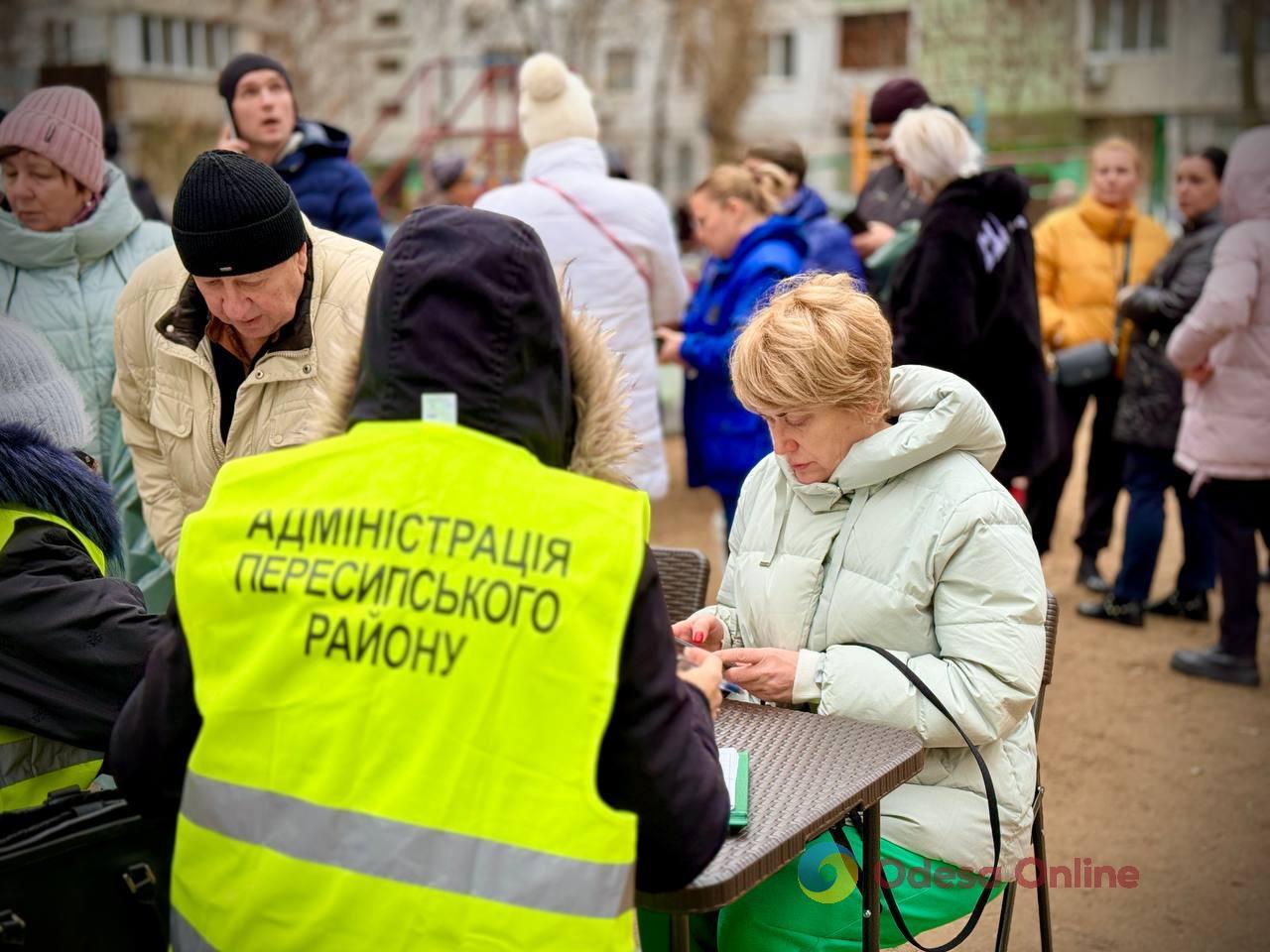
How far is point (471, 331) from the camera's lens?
1549 mm

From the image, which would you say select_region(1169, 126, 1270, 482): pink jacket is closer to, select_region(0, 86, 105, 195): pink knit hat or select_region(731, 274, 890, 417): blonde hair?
select_region(731, 274, 890, 417): blonde hair

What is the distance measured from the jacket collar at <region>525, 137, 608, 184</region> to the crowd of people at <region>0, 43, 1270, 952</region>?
0.01 m

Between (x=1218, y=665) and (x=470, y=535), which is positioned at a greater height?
(x=470, y=535)

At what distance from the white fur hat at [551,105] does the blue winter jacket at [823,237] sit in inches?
41.8

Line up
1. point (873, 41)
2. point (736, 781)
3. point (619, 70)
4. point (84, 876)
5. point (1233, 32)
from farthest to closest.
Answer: point (619, 70) → point (873, 41) → point (1233, 32) → point (736, 781) → point (84, 876)

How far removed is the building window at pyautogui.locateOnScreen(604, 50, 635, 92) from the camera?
38719 mm

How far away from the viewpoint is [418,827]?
151 cm

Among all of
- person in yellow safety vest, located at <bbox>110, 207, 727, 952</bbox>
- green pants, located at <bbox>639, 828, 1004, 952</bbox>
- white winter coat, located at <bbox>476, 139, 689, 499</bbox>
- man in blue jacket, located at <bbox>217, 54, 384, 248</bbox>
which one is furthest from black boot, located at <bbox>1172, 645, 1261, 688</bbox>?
person in yellow safety vest, located at <bbox>110, 207, 727, 952</bbox>

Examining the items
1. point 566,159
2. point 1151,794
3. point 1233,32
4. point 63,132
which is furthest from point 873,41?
point 63,132

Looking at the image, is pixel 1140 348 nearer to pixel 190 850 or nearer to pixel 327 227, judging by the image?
pixel 327 227

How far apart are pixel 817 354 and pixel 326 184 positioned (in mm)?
2848

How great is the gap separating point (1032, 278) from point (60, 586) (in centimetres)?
360

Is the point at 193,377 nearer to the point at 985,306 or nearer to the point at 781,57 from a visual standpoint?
the point at 985,306

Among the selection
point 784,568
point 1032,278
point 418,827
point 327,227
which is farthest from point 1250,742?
point 418,827
